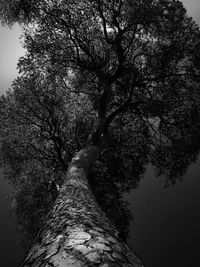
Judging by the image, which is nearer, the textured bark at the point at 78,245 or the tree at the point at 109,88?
the textured bark at the point at 78,245

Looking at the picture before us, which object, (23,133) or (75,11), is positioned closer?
(75,11)

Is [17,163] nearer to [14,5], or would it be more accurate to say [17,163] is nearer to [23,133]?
[23,133]

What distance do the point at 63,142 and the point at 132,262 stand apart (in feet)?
50.1

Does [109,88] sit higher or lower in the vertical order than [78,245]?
higher

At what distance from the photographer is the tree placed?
13.8 metres

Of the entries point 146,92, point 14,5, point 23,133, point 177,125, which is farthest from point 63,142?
point 14,5

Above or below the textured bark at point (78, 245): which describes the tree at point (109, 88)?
above

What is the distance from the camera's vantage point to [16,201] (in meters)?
17.8

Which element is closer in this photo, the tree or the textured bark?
the textured bark

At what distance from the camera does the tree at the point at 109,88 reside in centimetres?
1384

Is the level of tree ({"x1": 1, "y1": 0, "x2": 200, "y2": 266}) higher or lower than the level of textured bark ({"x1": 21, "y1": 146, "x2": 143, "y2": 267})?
higher

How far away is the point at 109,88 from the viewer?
13.7 meters

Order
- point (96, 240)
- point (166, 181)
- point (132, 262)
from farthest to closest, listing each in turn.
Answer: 1. point (166, 181)
2. point (96, 240)
3. point (132, 262)

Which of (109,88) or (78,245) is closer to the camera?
(78,245)
